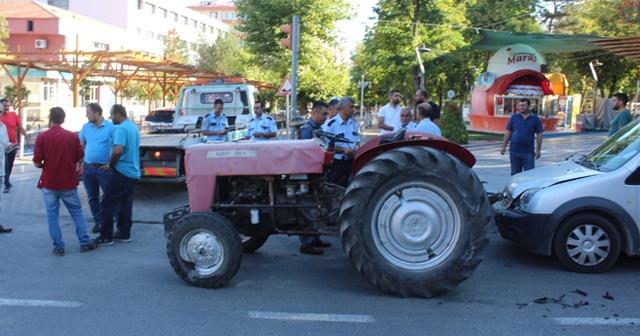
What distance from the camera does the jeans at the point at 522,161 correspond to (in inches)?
361

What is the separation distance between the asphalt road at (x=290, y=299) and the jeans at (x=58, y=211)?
24 centimetres

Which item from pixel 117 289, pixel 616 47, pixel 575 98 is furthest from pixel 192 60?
pixel 117 289

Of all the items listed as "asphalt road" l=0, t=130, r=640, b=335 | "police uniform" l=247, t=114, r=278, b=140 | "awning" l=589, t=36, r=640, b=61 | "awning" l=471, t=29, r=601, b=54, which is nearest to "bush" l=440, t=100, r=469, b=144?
"awning" l=471, t=29, r=601, b=54

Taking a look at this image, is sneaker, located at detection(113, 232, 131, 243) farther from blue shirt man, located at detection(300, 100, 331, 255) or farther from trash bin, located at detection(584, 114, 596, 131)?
trash bin, located at detection(584, 114, 596, 131)

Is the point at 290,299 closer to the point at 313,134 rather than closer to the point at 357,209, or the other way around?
the point at 357,209

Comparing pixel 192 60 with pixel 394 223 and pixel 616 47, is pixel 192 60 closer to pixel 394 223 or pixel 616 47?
pixel 616 47

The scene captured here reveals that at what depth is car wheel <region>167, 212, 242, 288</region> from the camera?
5426 mm

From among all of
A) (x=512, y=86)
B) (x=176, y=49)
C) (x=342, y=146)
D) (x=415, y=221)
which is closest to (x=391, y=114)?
(x=342, y=146)

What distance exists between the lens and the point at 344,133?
25.3 feet

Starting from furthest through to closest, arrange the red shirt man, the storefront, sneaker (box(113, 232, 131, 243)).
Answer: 1. the storefront
2. sneaker (box(113, 232, 131, 243))
3. the red shirt man

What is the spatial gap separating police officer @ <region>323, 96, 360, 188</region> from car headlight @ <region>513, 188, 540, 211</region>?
6.36 ft

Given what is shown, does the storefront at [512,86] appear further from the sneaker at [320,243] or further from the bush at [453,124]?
the sneaker at [320,243]

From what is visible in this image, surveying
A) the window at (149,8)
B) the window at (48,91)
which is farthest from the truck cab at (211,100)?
the window at (149,8)

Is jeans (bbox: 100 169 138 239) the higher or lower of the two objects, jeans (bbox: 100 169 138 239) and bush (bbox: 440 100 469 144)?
the lower
